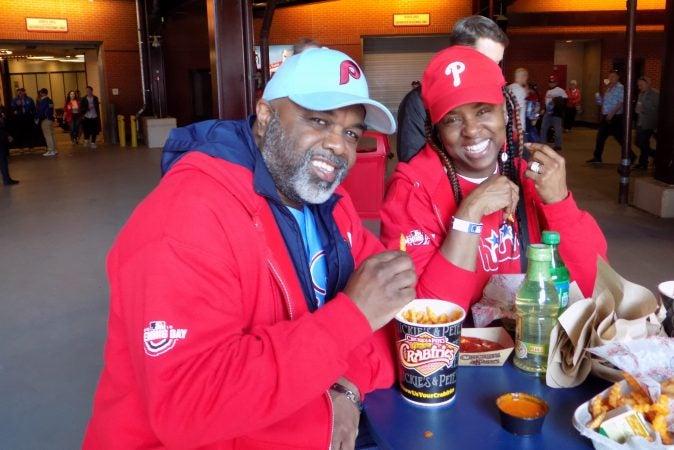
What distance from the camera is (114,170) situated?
497 inches

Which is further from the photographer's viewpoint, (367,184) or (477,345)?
(367,184)

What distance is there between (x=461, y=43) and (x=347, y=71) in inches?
64.7

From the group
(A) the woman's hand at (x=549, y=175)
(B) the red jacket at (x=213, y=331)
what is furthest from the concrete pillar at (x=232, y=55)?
(B) the red jacket at (x=213, y=331)

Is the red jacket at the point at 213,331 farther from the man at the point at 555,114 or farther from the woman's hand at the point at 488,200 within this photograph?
the man at the point at 555,114

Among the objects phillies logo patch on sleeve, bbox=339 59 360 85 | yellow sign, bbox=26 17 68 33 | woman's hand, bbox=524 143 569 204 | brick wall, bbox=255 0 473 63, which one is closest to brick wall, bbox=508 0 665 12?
brick wall, bbox=255 0 473 63

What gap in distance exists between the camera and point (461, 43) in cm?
295

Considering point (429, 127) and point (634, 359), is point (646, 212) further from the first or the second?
point (634, 359)

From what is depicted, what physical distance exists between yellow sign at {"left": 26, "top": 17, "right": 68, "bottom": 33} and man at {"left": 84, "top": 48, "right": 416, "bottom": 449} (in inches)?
726

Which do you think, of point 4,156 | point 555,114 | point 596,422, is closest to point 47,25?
point 4,156

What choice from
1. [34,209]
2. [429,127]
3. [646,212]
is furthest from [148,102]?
Result: [429,127]

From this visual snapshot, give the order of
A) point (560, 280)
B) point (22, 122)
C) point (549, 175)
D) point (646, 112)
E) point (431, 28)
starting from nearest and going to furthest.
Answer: point (560, 280) < point (549, 175) < point (646, 112) < point (22, 122) < point (431, 28)

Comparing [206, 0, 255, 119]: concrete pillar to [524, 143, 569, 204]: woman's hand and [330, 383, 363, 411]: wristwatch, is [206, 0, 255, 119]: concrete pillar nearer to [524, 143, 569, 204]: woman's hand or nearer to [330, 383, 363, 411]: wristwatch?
[524, 143, 569, 204]: woman's hand

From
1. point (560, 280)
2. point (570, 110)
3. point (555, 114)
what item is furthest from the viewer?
point (570, 110)

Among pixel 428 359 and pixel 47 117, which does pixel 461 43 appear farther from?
pixel 47 117
